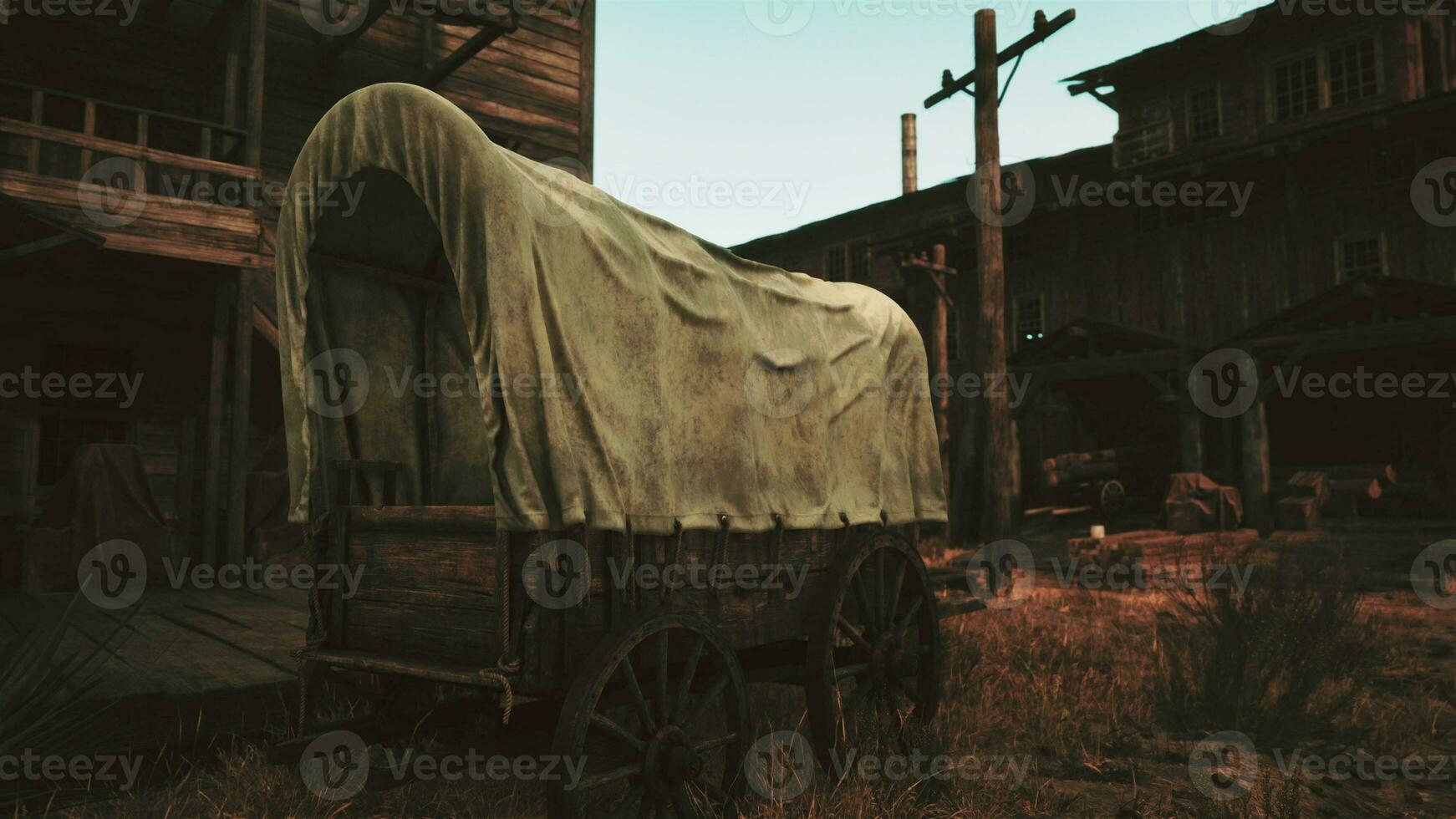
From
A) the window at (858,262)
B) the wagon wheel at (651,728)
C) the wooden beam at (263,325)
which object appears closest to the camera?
the wagon wheel at (651,728)

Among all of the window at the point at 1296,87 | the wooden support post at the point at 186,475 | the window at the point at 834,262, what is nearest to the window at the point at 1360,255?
the window at the point at 1296,87

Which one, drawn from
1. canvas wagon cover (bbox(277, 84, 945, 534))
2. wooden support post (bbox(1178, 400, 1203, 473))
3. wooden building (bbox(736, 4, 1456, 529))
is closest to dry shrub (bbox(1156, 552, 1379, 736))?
canvas wagon cover (bbox(277, 84, 945, 534))

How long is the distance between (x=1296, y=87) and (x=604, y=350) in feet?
69.5

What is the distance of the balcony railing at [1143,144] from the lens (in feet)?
70.3

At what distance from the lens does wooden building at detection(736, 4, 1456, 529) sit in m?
17.1

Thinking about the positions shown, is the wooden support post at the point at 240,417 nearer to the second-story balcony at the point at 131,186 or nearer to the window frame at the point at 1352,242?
the second-story balcony at the point at 131,186

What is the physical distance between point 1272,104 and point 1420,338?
834cm

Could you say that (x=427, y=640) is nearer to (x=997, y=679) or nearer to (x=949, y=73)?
(x=997, y=679)

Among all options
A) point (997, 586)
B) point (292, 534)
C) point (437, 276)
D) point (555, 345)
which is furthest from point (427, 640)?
point (997, 586)

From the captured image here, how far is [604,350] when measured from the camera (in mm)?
3793

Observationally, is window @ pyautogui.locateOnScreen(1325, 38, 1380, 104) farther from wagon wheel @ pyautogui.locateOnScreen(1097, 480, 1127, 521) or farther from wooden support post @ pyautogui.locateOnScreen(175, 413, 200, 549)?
wooden support post @ pyautogui.locateOnScreen(175, 413, 200, 549)

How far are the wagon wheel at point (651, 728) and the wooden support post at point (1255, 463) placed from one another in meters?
14.2

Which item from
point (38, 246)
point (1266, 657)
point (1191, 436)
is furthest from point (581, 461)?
point (1191, 436)

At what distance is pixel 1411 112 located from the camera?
16.2 metres
